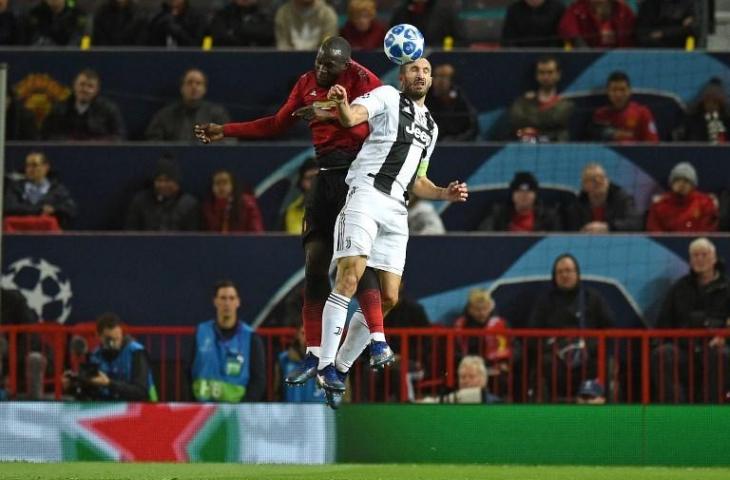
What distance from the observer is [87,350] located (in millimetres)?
15172

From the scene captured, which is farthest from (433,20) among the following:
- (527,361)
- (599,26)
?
(527,361)

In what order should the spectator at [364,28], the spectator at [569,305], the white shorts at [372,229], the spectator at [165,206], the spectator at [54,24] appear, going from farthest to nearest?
1. the spectator at [54,24]
2. the spectator at [364,28]
3. the spectator at [165,206]
4. the spectator at [569,305]
5. the white shorts at [372,229]

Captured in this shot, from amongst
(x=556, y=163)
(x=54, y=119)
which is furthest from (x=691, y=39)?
(x=54, y=119)

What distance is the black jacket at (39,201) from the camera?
17.3m

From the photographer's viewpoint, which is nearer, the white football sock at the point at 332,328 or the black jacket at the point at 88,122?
the white football sock at the point at 332,328

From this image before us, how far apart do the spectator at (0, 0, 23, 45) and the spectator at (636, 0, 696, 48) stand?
7.03 m

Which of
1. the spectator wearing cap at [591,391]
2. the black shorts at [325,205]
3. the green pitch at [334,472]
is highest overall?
the black shorts at [325,205]

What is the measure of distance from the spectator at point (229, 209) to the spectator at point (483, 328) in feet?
7.73

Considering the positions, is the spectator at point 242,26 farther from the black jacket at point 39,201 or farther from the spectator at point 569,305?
the spectator at point 569,305

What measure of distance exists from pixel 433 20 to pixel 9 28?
4.87 meters

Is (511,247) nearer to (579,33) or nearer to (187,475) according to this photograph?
(579,33)

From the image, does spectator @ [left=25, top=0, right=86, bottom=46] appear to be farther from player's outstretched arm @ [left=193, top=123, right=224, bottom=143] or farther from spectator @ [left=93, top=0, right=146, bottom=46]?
player's outstretched arm @ [left=193, top=123, right=224, bottom=143]

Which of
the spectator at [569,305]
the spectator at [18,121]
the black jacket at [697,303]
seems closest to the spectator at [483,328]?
the spectator at [569,305]

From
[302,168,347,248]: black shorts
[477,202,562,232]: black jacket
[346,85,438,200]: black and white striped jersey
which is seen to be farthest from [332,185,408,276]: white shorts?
[477,202,562,232]: black jacket
